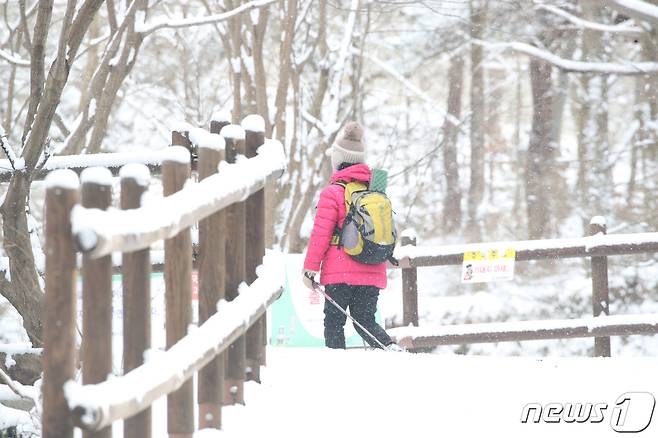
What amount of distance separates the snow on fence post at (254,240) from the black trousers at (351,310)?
1.61 metres

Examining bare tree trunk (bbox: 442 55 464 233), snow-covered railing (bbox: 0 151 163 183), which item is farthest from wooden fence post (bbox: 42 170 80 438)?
bare tree trunk (bbox: 442 55 464 233)

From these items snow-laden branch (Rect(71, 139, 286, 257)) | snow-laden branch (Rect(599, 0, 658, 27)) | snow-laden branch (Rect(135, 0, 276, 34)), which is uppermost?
snow-laden branch (Rect(135, 0, 276, 34))

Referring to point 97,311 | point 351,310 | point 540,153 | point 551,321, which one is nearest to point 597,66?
point 551,321

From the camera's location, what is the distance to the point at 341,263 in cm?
693

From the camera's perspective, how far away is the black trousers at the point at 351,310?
7051mm

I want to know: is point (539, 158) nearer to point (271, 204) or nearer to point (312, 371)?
point (271, 204)

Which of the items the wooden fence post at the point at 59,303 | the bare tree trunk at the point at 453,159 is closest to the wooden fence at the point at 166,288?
the wooden fence post at the point at 59,303

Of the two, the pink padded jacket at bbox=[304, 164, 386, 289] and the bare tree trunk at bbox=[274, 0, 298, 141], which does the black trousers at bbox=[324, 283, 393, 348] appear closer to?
the pink padded jacket at bbox=[304, 164, 386, 289]

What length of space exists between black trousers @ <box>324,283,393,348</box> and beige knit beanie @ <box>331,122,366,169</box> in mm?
788

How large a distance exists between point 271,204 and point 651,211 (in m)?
8.36

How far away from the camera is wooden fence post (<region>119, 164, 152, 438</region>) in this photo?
11.6 ft

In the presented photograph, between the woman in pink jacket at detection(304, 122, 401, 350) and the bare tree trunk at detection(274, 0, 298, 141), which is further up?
the bare tree trunk at detection(274, 0, 298, 141)

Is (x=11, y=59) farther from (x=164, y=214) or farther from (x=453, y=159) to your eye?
(x=453, y=159)

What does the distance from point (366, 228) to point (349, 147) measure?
1.94ft
